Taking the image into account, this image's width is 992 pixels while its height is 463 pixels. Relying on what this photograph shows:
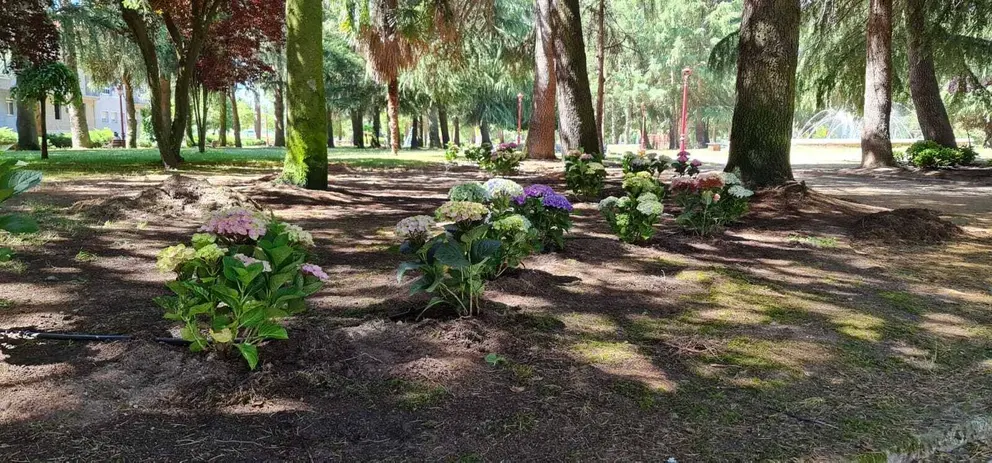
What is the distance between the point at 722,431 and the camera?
2.20 meters

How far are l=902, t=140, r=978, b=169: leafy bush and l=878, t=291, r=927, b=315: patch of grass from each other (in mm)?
14176

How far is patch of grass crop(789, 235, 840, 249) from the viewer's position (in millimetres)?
5633

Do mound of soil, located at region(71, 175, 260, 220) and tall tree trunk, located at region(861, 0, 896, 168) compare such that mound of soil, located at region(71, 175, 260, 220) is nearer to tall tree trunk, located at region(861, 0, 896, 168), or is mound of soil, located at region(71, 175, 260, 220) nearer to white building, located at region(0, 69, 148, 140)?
tall tree trunk, located at region(861, 0, 896, 168)

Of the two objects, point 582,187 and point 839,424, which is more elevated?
point 582,187

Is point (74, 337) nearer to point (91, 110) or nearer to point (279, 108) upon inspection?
point (279, 108)

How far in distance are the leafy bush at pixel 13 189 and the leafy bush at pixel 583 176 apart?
253 inches

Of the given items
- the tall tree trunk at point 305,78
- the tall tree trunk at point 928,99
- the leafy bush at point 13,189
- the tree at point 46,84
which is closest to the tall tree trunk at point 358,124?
the tree at point 46,84

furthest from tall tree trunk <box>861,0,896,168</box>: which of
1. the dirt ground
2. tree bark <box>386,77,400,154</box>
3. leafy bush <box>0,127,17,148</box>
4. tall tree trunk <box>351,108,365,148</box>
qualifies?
leafy bush <box>0,127,17,148</box>

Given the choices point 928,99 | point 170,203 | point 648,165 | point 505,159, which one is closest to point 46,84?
point 170,203

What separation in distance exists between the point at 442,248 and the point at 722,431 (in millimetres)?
1396

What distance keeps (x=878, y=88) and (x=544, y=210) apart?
13852 millimetres

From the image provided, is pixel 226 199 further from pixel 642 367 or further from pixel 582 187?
pixel 642 367

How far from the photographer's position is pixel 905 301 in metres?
3.96

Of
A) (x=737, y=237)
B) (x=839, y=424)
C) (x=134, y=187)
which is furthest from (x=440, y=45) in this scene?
(x=839, y=424)
